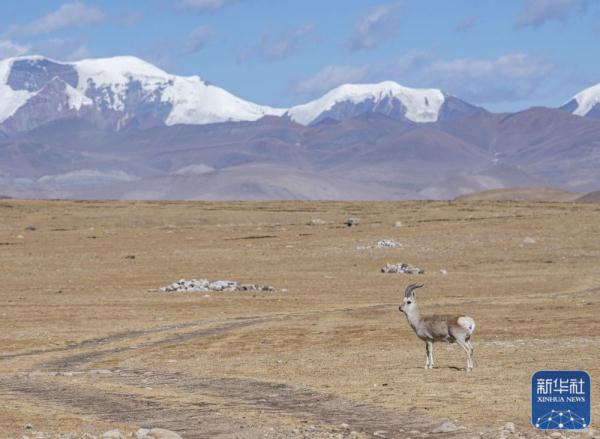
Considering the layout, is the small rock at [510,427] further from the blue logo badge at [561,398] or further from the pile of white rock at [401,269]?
the pile of white rock at [401,269]

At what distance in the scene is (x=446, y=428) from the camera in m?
18.3

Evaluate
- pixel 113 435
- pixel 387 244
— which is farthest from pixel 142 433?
pixel 387 244

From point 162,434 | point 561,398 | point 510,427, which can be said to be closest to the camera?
point 561,398

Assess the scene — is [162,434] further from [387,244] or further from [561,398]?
[387,244]

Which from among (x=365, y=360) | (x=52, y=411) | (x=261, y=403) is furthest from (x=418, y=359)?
(x=52, y=411)

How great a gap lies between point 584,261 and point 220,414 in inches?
1924

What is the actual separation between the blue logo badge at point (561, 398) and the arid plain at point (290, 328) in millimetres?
2320

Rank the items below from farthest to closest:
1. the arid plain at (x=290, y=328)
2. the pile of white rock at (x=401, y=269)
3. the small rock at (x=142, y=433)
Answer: the pile of white rock at (x=401, y=269)
the arid plain at (x=290, y=328)
the small rock at (x=142, y=433)

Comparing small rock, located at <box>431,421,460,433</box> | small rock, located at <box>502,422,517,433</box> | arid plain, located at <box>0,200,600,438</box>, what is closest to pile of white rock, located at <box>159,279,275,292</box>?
arid plain, located at <box>0,200,600,438</box>

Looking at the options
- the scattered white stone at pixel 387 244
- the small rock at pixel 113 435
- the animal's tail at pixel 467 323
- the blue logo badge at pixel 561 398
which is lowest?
the small rock at pixel 113 435

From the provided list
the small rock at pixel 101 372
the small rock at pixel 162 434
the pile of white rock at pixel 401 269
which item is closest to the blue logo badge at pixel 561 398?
the small rock at pixel 162 434

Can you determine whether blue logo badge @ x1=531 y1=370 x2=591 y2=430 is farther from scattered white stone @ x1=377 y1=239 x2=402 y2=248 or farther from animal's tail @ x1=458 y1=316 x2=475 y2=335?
scattered white stone @ x1=377 y1=239 x2=402 y2=248

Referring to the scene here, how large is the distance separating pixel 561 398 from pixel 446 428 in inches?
142

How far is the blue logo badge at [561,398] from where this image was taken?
14812 mm
